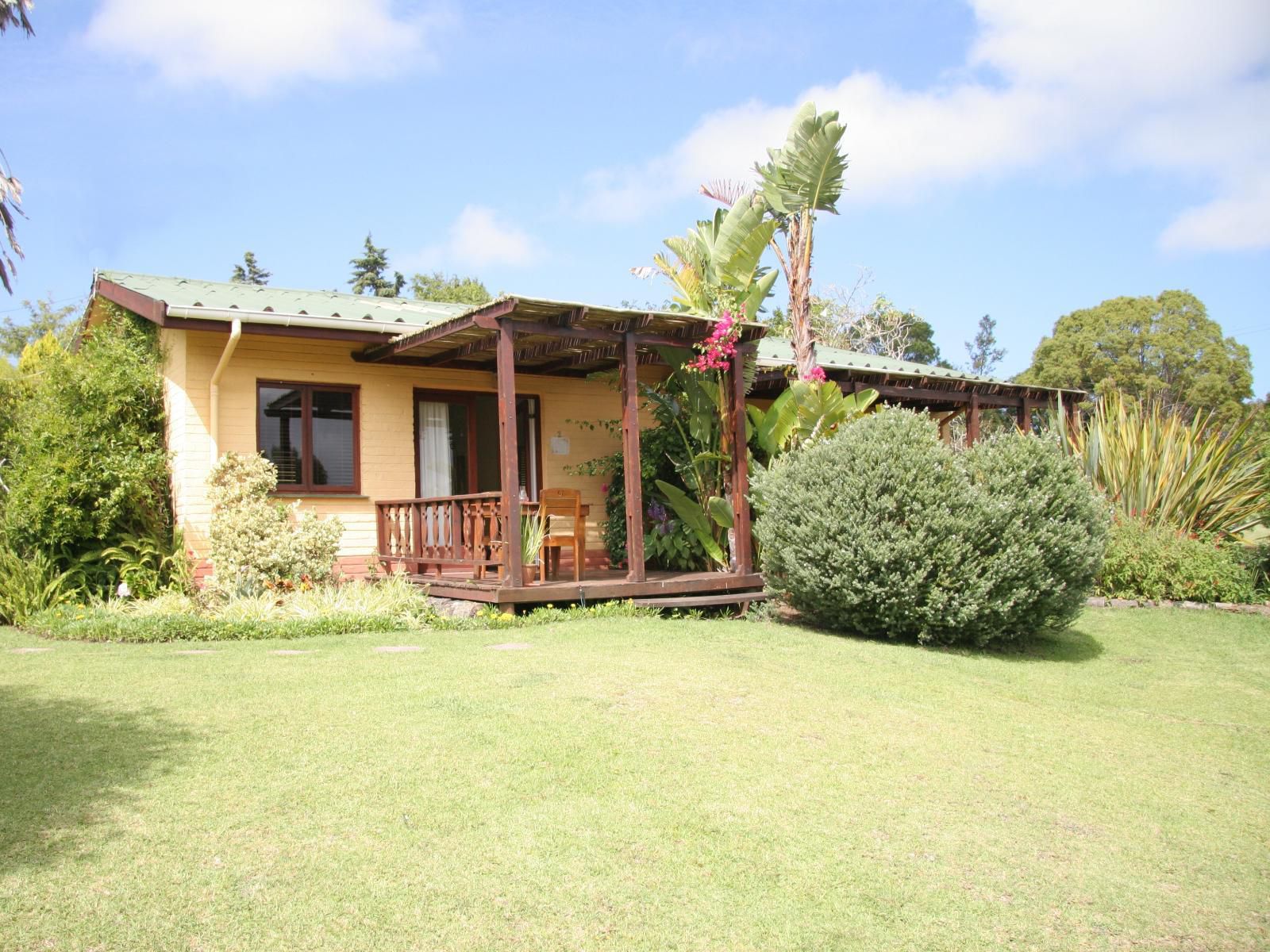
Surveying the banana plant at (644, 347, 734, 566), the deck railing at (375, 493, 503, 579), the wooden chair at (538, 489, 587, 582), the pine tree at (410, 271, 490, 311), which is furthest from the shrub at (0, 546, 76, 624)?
the pine tree at (410, 271, 490, 311)

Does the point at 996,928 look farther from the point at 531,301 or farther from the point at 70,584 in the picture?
the point at 70,584

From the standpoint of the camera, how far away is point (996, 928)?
148 inches

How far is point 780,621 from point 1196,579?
5.98m

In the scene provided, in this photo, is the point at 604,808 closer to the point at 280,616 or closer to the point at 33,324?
the point at 280,616

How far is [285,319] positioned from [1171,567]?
11458mm

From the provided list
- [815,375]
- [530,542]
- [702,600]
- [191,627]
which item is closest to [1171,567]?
[815,375]

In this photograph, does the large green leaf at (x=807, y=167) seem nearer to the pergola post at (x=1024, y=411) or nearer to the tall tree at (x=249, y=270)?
the pergola post at (x=1024, y=411)

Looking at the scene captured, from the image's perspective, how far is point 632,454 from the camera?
1066 cm

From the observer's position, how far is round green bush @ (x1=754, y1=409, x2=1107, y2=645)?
9.12m

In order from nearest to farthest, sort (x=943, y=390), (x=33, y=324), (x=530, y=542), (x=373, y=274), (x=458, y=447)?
(x=530, y=542) → (x=458, y=447) → (x=943, y=390) → (x=33, y=324) → (x=373, y=274)

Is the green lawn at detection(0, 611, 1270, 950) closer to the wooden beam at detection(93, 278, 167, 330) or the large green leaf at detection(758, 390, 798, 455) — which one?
the wooden beam at detection(93, 278, 167, 330)

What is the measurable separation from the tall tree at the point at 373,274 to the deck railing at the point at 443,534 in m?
33.4

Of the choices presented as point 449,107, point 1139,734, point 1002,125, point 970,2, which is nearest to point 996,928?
point 1139,734

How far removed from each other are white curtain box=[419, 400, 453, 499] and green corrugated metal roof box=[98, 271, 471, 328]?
1231mm
